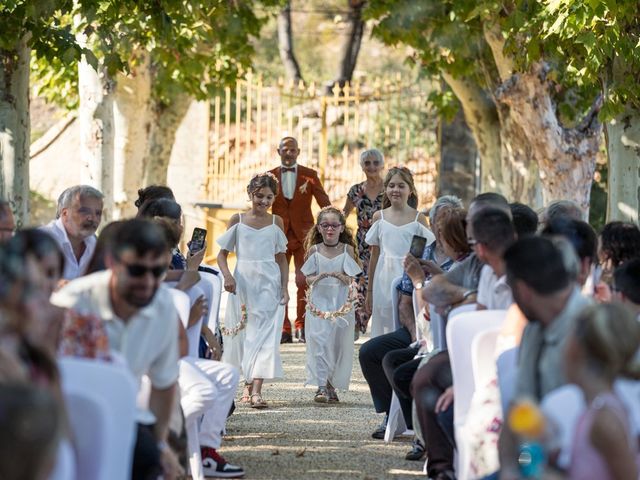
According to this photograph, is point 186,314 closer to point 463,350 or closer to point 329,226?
point 463,350

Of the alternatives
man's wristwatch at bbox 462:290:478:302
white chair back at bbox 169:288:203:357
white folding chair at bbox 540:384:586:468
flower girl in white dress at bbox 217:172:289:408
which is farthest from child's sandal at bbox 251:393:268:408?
white folding chair at bbox 540:384:586:468

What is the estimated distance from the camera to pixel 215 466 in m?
7.57

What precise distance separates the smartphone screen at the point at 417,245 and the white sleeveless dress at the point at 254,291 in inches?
112

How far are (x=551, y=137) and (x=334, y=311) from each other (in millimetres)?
6283

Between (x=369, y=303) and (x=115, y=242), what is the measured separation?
633 cm

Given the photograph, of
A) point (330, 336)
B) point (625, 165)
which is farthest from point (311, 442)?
point (625, 165)

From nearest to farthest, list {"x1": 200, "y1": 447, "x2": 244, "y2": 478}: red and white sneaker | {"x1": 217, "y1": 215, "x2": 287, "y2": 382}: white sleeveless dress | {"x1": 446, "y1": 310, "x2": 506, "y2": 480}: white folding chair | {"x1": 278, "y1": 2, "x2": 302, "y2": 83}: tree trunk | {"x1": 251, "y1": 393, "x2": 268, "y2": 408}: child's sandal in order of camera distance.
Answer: {"x1": 446, "y1": 310, "x2": 506, "y2": 480}: white folding chair
{"x1": 200, "y1": 447, "x2": 244, "y2": 478}: red and white sneaker
{"x1": 251, "y1": 393, "x2": 268, "y2": 408}: child's sandal
{"x1": 217, "y1": 215, "x2": 287, "y2": 382}: white sleeveless dress
{"x1": 278, "y1": 2, "x2": 302, "y2": 83}: tree trunk

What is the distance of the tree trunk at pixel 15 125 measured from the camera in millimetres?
11273

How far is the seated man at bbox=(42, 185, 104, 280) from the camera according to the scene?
27.7 ft

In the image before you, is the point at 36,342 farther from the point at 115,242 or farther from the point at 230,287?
the point at 230,287

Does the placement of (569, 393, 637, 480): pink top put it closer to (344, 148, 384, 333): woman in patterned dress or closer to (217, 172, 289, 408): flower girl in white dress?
(217, 172, 289, 408): flower girl in white dress

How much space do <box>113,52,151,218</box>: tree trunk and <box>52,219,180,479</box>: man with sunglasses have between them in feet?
43.4

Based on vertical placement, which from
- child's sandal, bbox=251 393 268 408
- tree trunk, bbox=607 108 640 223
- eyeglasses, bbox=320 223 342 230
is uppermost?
tree trunk, bbox=607 108 640 223

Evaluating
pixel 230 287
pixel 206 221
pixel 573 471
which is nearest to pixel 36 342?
pixel 573 471
